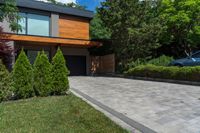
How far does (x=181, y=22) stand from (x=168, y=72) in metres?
8.81

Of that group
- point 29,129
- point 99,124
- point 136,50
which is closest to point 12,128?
point 29,129

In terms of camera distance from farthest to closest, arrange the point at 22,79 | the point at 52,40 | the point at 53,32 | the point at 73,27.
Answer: the point at 73,27 → the point at 53,32 → the point at 52,40 → the point at 22,79

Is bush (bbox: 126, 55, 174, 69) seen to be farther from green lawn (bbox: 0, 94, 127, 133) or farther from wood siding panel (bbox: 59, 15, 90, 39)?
green lawn (bbox: 0, 94, 127, 133)

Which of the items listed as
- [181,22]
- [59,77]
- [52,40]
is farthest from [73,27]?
[59,77]

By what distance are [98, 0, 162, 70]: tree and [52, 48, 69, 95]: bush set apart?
1071 cm

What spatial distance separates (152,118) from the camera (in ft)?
24.1

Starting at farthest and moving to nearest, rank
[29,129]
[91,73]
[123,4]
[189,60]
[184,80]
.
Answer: [91,73], [123,4], [189,60], [184,80], [29,129]

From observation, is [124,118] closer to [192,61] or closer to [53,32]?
[192,61]

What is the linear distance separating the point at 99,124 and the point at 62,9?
59.4ft

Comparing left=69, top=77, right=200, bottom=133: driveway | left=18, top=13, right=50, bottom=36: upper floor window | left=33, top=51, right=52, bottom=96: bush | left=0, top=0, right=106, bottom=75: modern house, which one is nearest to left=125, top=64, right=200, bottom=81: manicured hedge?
left=69, top=77, right=200, bottom=133: driveway

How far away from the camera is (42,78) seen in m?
10.7

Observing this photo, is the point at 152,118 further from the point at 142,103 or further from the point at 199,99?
the point at 199,99

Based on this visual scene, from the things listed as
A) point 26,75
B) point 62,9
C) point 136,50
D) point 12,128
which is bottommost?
point 12,128

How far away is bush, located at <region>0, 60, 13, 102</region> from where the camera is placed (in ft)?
32.7
